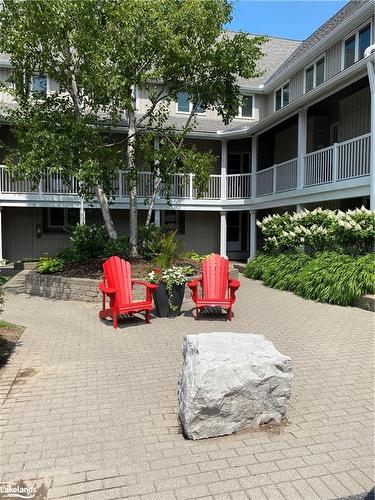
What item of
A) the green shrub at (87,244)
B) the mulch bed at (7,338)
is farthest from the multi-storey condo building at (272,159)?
the mulch bed at (7,338)

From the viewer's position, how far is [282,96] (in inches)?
727

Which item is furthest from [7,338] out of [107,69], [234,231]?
[234,231]

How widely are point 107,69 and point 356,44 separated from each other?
29.0ft

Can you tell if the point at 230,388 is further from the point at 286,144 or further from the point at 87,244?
the point at 286,144

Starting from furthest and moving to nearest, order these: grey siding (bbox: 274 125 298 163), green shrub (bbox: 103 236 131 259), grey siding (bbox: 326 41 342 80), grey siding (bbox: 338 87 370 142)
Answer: grey siding (bbox: 274 125 298 163)
grey siding (bbox: 326 41 342 80)
grey siding (bbox: 338 87 370 142)
green shrub (bbox: 103 236 131 259)

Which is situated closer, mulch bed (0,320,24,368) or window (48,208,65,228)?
mulch bed (0,320,24,368)

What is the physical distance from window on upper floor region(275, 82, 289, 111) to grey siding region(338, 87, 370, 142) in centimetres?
395

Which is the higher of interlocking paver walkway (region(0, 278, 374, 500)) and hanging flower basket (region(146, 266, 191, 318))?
hanging flower basket (region(146, 266, 191, 318))

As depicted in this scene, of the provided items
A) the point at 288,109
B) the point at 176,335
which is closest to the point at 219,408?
the point at 176,335

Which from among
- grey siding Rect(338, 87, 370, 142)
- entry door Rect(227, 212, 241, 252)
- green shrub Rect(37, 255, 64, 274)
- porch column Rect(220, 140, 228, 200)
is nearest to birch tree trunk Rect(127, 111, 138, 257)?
green shrub Rect(37, 255, 64, 274)

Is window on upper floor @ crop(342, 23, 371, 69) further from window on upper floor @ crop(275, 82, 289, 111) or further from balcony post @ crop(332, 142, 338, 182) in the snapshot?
window on upper floor @ crop(275, 82, 289, 111)

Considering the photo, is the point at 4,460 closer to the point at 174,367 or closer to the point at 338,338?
the point at 174,367

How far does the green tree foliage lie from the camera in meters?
9.39
